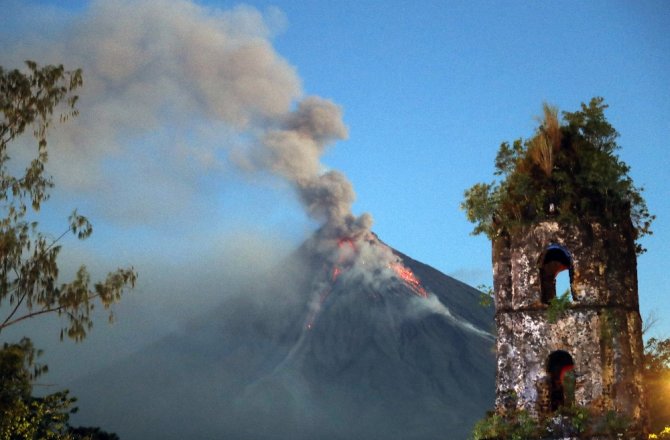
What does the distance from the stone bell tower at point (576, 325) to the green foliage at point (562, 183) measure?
341 mm

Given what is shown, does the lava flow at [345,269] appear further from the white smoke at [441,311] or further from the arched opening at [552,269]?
the arched opening at [552,269]

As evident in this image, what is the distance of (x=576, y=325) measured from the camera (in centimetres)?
1928

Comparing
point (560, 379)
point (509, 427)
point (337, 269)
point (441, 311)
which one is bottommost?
point (509, 427)

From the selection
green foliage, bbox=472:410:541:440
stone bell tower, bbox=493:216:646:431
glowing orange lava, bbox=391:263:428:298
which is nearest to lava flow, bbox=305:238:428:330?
glowing orange lava, bbox=391:263:428:298

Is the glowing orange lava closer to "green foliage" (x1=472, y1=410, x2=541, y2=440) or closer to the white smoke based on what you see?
the white smoke

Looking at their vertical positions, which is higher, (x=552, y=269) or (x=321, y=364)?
(x=321, y=364)

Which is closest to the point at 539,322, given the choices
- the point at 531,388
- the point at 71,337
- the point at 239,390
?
the point at 531,388

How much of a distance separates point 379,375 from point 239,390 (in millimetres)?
24278

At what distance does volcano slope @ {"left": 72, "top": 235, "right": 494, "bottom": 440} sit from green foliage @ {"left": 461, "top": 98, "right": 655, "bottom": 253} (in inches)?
4051

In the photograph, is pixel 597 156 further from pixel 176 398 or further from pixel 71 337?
pixel 176 398

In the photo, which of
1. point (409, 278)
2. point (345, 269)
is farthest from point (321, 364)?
point (409, 278)

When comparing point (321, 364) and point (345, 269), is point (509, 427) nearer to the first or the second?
point (321, 364)

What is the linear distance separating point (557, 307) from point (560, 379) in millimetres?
2468

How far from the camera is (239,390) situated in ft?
504
